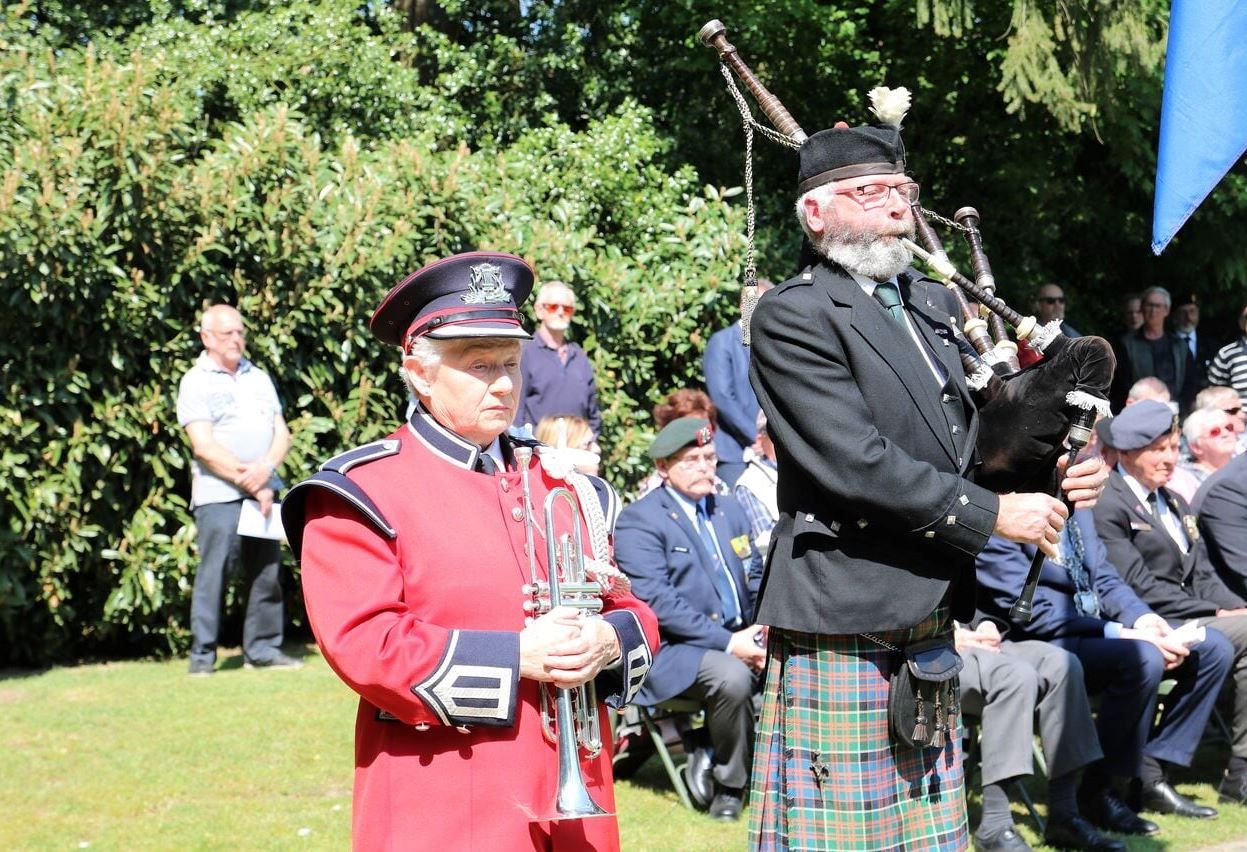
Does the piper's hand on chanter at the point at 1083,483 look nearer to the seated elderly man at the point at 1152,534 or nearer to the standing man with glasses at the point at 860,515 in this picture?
the standing man with glasses at the point at 860,515

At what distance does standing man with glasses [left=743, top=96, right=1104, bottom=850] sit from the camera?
129 inches

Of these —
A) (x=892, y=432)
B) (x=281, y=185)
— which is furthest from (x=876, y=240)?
(x=281, y=185)

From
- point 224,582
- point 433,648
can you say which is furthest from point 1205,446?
point 433,648

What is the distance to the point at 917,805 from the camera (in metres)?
3.41

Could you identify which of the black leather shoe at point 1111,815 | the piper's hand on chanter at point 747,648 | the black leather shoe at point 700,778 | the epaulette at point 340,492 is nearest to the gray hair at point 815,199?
the epaulette at point 340,492

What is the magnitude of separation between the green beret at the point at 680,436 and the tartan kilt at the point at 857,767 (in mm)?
2803

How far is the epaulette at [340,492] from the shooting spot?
271 cm

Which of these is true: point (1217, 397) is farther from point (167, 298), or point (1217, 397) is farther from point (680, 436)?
point (167, 298)

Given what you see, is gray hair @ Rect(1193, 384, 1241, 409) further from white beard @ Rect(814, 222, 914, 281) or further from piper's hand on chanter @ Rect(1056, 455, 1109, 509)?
white beard @ Rect(814, 222, 914, 281)

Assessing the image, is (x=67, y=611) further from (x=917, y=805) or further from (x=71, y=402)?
(x=917, y=805)

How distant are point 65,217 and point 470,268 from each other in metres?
5.50

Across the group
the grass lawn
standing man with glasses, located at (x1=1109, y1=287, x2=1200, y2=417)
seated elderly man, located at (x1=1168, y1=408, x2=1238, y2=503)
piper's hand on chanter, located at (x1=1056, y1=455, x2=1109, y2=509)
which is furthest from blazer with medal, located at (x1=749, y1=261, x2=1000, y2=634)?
standing man with glasses, located at (x1=1109, y1=287, x2=1200, y2=417)

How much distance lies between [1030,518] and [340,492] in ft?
5.07

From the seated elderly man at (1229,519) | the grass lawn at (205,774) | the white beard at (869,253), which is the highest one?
the white beard at (869,253)
